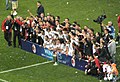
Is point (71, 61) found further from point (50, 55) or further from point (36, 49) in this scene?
point (36, 49)

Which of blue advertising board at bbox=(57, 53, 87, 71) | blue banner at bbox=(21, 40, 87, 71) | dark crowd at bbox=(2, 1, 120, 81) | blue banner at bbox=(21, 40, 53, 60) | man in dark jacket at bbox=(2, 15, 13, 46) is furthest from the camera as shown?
man in dark jacket at bbox=(2, 15, 13, 46)

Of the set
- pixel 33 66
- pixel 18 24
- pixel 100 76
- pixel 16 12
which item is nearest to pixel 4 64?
pixel 33 66

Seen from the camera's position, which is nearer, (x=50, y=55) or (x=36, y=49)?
(x=50, y=55)

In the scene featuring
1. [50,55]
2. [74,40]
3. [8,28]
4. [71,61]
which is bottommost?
[71,61]

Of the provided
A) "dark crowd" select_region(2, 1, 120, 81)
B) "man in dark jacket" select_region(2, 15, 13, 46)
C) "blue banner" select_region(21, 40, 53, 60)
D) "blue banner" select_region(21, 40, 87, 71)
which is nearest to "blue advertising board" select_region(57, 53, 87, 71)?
"blue banner" select_region(21, 40, 87, 71)

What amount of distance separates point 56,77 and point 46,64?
2.39 meters

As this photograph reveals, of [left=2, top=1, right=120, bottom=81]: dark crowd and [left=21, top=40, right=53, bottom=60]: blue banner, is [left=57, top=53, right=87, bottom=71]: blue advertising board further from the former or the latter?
[left=21, top=40, right=53, bottom=60]: blue banner

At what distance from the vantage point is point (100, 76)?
81.0 ft

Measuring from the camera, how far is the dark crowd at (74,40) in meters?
24.9

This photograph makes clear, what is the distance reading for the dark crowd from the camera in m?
24.9

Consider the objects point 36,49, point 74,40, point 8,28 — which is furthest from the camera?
point 8,28

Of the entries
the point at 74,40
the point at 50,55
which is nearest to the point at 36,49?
the point at 50,55

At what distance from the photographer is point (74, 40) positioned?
1057 inches

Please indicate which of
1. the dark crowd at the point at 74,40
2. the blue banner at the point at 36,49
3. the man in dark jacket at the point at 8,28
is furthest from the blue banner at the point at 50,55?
the man in dark jacket at the point at 8,28
